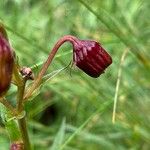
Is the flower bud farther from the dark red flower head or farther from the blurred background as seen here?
the blurred background

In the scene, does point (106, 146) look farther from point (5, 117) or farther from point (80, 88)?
point (5, 117)

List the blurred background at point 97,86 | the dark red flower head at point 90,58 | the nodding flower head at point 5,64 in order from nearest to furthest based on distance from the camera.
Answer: the nodding flower head at point 5,64
the dark red flower head at point 90,58
the blurred background at point 97,86

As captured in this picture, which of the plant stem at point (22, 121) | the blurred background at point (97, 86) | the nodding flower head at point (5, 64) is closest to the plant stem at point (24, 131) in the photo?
the plant stem at point (22, 121)

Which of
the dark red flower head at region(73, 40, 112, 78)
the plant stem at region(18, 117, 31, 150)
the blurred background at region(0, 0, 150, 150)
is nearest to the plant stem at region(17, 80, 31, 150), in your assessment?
the plant stem at region(18, 117, 31, 150)

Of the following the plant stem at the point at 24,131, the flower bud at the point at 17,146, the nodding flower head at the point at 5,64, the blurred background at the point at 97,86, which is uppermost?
the nodding flower head at the point at 5,64

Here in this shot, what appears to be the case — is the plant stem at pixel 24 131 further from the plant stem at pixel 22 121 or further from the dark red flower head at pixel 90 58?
the dark red flower head at pixel 90 58

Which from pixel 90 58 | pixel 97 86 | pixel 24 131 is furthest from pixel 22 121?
pixel 97 86
